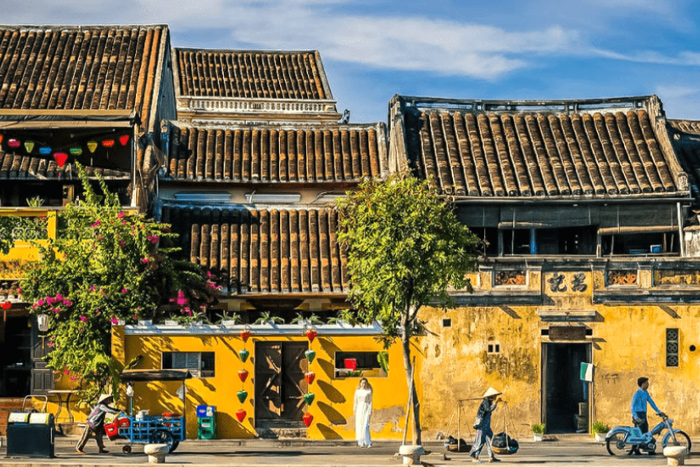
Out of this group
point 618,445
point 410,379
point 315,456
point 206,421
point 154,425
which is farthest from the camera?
point 206,421

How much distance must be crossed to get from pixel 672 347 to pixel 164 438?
1284 cm

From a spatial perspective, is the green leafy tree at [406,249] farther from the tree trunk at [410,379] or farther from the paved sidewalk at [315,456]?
the paved sidewalk at [315,456]

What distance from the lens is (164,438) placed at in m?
24.9

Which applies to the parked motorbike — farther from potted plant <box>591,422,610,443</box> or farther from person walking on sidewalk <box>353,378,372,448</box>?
person walking on sidewalk <box>353,378,372,448</box>

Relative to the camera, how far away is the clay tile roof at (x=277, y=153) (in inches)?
1341

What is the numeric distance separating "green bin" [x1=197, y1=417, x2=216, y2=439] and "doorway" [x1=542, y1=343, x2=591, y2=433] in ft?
27.0

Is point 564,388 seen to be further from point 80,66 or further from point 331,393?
point 80,66

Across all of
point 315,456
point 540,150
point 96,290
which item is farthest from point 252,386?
point 540,150

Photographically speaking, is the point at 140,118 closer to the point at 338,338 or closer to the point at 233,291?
the point at 233,291

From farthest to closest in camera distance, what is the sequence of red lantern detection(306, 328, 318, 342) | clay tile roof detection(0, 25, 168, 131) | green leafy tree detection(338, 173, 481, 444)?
clay tile roof detection(0, 25, 168, 131) → red lantern detection(306, 328, 318, 342) → green leafy tree detection(338, 173, 481, 444)

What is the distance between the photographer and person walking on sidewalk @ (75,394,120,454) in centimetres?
2431

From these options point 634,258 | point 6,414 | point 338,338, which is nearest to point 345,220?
point 338,338

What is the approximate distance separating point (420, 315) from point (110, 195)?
8727 millimetres

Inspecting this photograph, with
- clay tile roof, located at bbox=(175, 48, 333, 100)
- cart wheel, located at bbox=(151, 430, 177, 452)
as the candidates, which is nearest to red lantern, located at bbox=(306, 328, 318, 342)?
cart wheel, located at bbox=(151, 430, 177, 452)
